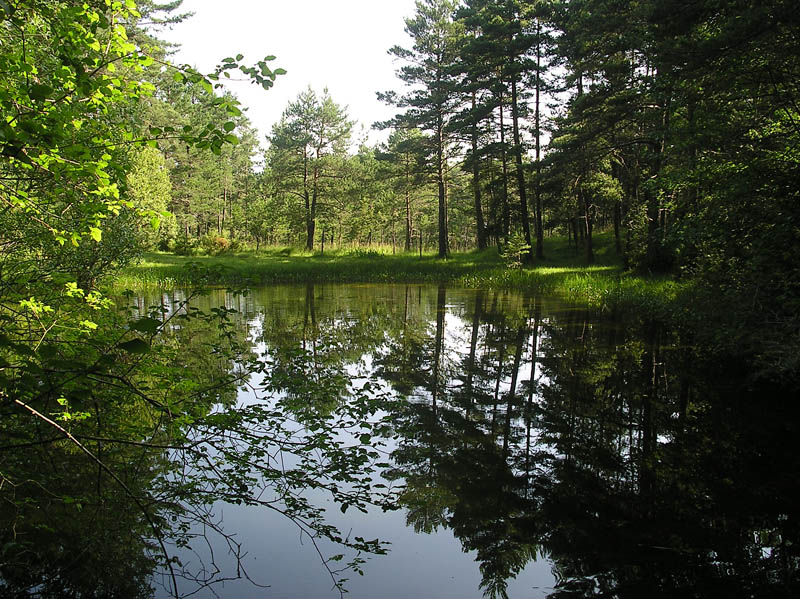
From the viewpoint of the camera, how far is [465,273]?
26875 millimetres

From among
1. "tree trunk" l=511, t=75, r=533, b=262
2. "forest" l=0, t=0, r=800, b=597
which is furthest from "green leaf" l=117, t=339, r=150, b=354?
"tree trunk" l=511, t=75, r=533, b=262

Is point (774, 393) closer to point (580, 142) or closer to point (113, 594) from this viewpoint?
point (113, 594)

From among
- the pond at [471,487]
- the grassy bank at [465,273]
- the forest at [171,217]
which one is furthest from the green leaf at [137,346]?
the grassy bank at [465,273]

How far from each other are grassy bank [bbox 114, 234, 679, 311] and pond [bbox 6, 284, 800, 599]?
6.97 m

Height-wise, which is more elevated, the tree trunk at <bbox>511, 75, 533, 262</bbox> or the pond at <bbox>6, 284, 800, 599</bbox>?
the tree trunk at <bbox>511, 75, 533, 262</bbox>

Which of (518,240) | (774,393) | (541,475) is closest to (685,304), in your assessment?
(774,393)

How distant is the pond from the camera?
11.4 ft

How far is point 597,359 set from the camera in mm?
9445

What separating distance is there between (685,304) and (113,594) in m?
9.66

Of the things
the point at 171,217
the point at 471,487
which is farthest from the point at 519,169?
the point at 471,487

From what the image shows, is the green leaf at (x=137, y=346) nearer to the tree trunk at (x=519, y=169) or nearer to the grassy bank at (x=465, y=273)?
the grassy bank at (x=465, y=273)

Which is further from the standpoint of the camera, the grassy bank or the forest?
the grassy bank

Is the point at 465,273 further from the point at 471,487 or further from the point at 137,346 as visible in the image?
the point at 137,346

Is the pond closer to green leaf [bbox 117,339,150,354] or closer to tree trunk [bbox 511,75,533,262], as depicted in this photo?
green leaf [bbox 117,339,150,354]
